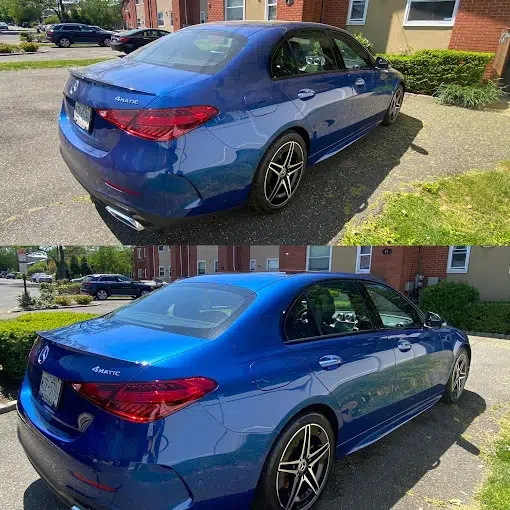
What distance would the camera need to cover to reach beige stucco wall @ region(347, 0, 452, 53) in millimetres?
12258

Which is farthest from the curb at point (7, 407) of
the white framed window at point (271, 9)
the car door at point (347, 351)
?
the white framed window at point (271, 9)

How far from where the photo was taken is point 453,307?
12.3m

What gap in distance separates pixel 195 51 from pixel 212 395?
10.7 feet

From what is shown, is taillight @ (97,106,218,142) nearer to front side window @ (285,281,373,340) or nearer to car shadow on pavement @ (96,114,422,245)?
car shadow on pavement @ (96,114,422,245)

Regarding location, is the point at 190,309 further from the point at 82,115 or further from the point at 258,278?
the point at 82,115

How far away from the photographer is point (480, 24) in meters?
11.1

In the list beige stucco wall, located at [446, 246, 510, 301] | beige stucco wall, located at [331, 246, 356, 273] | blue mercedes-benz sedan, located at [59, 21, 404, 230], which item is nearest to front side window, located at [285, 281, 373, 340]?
blue mercedes-benz sedan, located at [59, 21, 404, 230]

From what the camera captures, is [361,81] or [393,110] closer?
[361,81]

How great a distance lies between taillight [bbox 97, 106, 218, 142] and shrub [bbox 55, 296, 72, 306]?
8.91 m

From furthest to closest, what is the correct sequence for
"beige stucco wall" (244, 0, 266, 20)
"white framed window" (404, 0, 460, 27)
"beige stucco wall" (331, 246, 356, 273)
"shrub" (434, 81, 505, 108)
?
"beige stucco wall" (244, 0, 266, 20) < "white framed window" (404, 0, 460, 27) < "beige stucco wall" (331, 246, 356, 273) < "shrub" (434, 81, 505, 108)

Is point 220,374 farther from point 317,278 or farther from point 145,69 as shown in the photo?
point 145,69

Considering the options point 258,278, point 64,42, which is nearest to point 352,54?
point 258,278

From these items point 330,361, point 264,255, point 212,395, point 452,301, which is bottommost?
point 452,301

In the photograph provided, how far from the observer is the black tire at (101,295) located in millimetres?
12136
